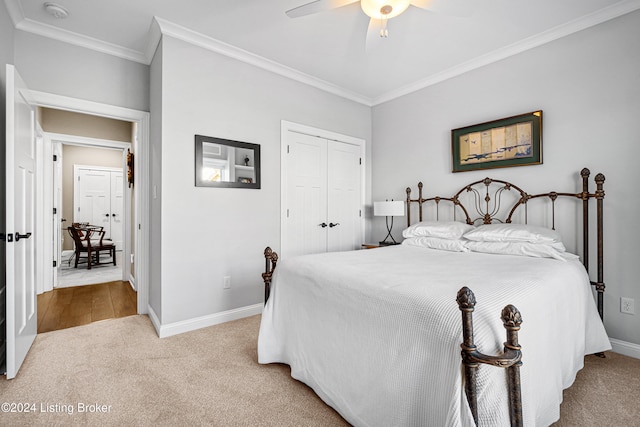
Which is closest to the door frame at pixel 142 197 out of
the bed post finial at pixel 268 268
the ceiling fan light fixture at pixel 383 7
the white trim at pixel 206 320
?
the white trim at pixel 206 320

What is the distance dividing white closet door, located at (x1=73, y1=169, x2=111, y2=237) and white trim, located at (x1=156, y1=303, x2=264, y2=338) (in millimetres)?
5674

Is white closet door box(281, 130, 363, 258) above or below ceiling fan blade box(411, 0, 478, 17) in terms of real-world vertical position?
below

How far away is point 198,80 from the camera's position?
2852 mm

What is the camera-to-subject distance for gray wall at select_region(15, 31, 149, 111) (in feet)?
8.51

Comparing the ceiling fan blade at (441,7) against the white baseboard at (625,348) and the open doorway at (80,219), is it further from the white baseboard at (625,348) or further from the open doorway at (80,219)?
the open doorway at (80,219)

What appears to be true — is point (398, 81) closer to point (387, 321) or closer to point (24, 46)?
point (387, 321)

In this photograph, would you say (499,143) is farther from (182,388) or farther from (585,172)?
(182,388)

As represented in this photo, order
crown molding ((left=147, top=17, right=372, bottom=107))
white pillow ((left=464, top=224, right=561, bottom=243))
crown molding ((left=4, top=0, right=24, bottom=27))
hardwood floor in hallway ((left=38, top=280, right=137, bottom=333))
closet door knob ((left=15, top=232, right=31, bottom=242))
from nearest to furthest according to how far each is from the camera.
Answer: closet door knob ((left=15, top=232, right=31, bottom=242)) → crown molding ((left=4, top=0, right=24, bottom=27)) → white pillow ((left=464, top=224, right=561, bottom=243)) → crown molding ((left=147, top=17, right=372, bottom=107)) → hardwood floor in hallway ((left=38, top=280, right=137, bottom=333))

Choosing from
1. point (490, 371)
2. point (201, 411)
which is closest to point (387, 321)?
point (490, 371)

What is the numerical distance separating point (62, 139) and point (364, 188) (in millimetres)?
3952

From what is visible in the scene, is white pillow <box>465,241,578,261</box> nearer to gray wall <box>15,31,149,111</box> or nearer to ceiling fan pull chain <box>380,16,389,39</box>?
ceiling fan pull chain <box>380,16,389,39</box>

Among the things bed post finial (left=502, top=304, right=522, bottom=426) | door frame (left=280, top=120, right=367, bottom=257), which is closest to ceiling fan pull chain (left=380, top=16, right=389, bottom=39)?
door frame (left=280, top=120, right=367, bottom=257)

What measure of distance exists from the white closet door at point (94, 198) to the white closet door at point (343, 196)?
20.6ft

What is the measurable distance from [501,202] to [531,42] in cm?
150
